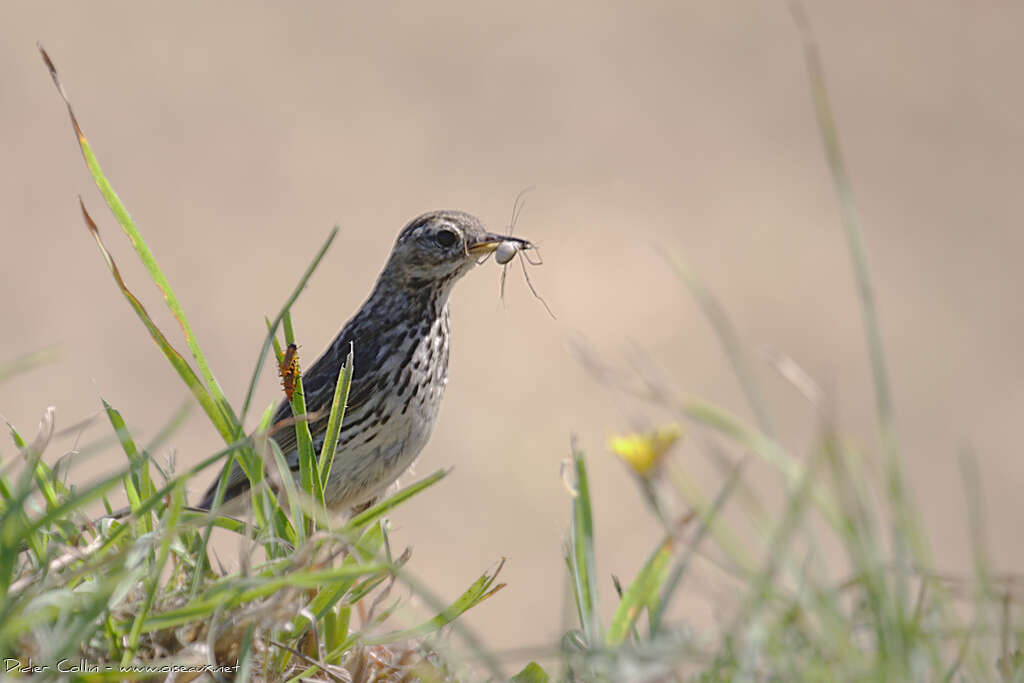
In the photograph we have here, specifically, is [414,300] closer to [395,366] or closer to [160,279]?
[395,366]

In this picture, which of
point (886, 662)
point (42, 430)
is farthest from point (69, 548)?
point (886, 662)

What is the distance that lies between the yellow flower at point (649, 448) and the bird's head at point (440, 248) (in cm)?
279

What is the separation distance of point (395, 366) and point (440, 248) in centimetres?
46

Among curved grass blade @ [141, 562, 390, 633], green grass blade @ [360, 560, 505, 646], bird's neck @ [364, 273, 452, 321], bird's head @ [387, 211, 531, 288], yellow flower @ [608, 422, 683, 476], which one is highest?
bird's head @ [387, 211, 531, 288]

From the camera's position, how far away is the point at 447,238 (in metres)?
4.48

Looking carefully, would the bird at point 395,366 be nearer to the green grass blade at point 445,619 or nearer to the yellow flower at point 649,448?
the green grass blade at point 445,619

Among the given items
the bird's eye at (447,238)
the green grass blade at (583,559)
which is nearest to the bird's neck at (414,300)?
the bird's eye at (447,238)

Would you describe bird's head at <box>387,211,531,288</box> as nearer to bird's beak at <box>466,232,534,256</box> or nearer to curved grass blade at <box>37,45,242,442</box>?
bird's beak at <box>466,232,534,256</box>

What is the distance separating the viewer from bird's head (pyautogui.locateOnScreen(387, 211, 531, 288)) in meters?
4.46

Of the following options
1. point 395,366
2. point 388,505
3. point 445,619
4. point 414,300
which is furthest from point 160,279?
point 414,300

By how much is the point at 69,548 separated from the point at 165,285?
2.05 ft

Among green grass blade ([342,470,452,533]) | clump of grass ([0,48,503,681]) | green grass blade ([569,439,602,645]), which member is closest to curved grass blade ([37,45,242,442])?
clump of grass ([0,48,503,681])

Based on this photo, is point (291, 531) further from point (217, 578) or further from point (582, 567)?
point (582, 567)

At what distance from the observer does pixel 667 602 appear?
1.64m
